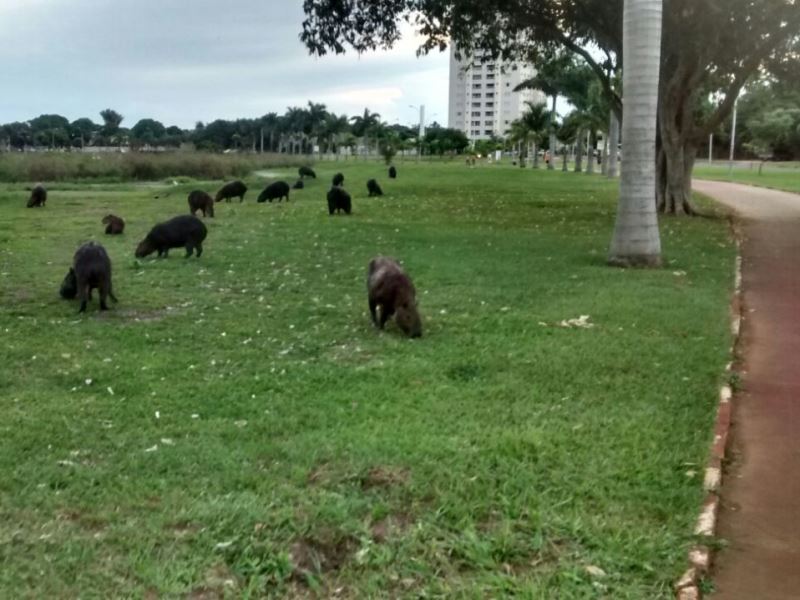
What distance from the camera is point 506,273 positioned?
1269 cm

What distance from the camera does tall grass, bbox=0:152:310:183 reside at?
4375 cm

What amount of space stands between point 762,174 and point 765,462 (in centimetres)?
5430

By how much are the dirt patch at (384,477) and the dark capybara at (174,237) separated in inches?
394

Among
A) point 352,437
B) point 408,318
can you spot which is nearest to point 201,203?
point 408,318

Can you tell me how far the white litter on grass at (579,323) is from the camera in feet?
29.9

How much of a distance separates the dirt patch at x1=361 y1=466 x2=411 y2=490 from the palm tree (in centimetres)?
905

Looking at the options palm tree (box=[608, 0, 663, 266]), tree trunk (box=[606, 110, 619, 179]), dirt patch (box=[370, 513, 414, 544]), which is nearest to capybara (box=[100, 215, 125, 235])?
palm tree (box=[608, 0, 663, 266])

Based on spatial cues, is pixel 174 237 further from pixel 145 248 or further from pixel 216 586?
pixel 216 586

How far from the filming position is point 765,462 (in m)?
5.68

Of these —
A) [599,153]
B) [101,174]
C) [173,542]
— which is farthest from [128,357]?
[599,153]

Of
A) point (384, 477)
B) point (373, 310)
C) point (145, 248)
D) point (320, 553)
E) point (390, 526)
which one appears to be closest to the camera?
point (320, 553)

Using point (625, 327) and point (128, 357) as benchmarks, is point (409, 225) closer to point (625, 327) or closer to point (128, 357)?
point (625, 327)

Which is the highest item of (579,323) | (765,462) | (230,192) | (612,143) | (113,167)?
(612,143)

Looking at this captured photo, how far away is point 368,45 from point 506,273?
466 inches
